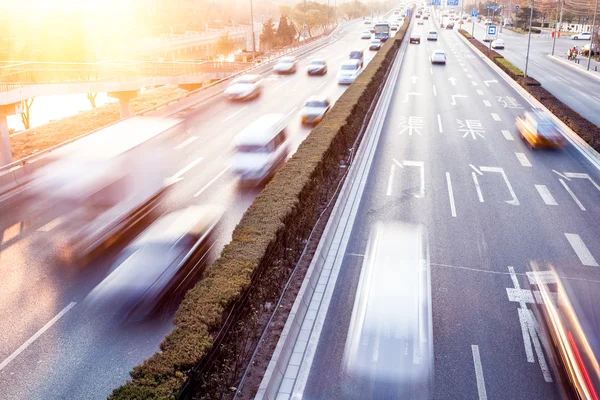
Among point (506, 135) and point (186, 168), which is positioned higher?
point (186, 168)

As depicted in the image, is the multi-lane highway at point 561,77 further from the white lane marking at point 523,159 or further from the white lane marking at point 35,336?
the white lane marking at point 35,336

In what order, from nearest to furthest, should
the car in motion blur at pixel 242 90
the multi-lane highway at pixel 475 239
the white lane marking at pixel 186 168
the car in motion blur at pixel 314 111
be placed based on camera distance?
the multi-lane highway at pixel 475 239 → the white lane marking at pixel 186 168 → the car in motion blur at pixel 314 111 → the car in motion blur at pixel 242 90

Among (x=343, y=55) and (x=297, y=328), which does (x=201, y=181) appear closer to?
(x=297, y=328)

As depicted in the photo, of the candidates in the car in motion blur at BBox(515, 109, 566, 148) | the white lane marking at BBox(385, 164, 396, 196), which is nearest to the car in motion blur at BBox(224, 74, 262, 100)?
the white lane marking at BBox(385, 164, 396, 196)

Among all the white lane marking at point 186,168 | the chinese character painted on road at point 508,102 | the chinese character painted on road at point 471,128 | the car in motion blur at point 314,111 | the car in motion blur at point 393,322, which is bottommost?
the car in motion blur at point 393,322

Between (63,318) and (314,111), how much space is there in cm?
2095

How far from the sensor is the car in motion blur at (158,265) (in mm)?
12159

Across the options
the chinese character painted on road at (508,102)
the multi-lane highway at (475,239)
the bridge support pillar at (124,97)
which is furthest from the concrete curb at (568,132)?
the bridge support pillar at (124,97)

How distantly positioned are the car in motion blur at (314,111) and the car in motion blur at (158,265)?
13.8 m

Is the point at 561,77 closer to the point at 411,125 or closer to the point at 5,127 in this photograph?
the point at 411,125

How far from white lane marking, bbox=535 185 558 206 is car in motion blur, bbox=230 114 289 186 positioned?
10024 millimetres

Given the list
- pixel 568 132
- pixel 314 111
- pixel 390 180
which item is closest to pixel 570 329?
pixel 390 180

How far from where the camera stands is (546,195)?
18984 millimetres

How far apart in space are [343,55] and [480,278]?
5520 centimetres
